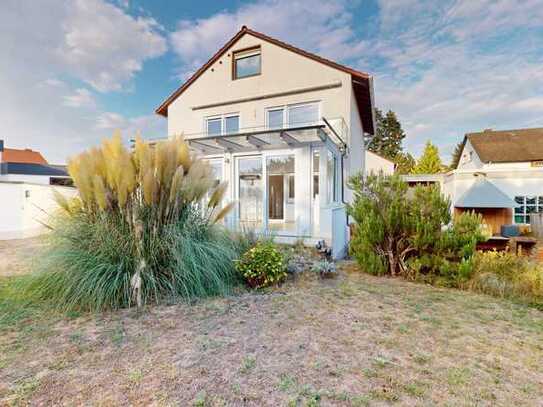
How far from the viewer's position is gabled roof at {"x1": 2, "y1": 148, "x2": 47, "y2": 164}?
31.9m

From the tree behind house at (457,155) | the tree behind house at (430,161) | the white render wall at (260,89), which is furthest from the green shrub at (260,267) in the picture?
the tree behind house at (430,161)

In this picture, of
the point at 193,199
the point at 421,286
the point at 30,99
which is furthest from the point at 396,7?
the point at 30,99

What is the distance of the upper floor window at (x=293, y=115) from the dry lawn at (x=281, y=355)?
26.4ft

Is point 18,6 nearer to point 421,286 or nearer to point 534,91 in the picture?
point 421,286

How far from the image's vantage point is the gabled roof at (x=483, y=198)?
9.68 m

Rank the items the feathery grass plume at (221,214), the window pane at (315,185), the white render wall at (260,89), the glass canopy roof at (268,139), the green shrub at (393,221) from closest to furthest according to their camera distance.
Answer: the feathery grass plume at (221,214)
the green shrub at (393,221)
the glass canopy roof at (268,139)
the window pane at (315,185)
the white render wall at (260,89)

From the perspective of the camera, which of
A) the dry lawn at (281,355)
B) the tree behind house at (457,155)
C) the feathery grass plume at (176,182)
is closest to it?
the dry lawn at (281,355)

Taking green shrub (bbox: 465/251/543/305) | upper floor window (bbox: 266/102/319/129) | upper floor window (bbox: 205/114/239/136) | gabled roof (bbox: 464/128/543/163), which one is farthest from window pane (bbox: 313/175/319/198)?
gabled roof (bbox: 464/128/543/163)

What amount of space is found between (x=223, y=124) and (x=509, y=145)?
20696 millimetres

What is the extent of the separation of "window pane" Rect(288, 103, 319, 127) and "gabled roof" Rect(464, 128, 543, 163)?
15.6m

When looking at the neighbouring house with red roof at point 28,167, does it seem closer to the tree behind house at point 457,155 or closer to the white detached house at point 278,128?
the white detached house at point 278,128

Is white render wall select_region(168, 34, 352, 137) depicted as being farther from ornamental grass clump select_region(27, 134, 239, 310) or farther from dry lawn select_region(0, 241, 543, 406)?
dry lawn select_region(0, 241, 543, 406)

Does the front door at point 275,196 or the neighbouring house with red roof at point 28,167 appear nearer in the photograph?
the front door at point 275,196

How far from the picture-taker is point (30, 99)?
397 inches
